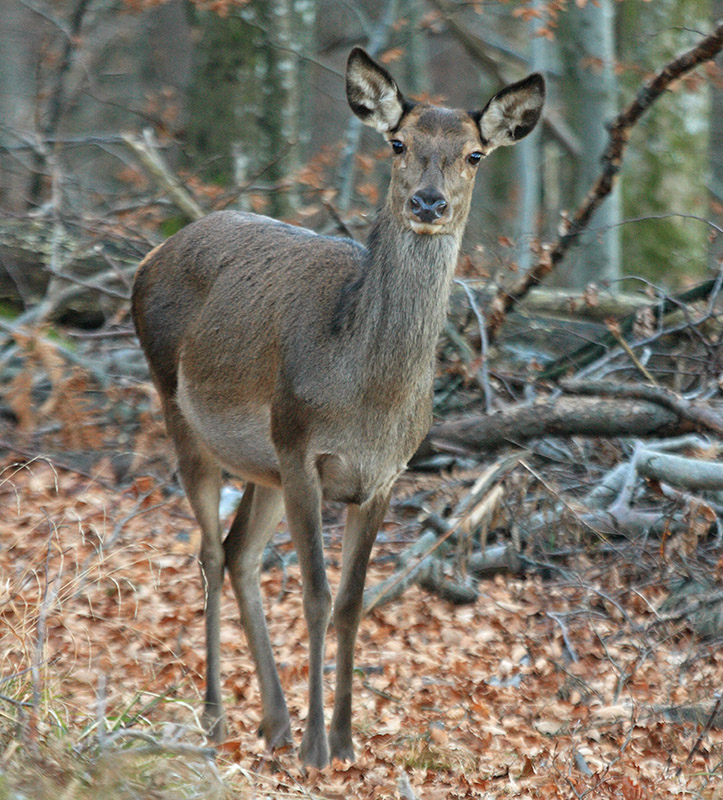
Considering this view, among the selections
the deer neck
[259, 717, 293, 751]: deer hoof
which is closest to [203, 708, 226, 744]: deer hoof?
[259, 717, 293, 751]: deer hoof

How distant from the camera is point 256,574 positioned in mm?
5828

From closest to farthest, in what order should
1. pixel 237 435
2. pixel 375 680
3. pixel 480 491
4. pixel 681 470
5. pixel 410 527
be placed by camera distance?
pixel 237 435
pixel 375 680
pixel 681 470
pixel 480 491
pixel 410 527

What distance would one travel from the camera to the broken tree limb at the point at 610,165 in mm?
6957

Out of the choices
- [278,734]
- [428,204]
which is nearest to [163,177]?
[428,204]

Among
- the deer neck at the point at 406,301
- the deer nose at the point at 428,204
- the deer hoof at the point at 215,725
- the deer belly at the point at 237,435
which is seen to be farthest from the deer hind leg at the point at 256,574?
the deer nose at the point at 428,204

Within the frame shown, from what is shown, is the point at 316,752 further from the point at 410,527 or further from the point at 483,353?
the point at 483,353

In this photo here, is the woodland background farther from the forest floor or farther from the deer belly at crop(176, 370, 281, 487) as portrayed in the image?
the deer belly at crop(176, 370, 281, 487)

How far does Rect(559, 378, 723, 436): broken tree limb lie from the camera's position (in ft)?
20.9

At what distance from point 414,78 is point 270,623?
14.2 metres

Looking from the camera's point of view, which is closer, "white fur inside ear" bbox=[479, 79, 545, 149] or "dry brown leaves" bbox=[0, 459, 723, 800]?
"dry brown leaves" bbox=[0, 459, 723, 800]

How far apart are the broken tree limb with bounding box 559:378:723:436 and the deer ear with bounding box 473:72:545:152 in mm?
2025

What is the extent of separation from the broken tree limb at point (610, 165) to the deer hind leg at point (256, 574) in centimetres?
253

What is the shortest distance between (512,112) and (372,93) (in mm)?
689

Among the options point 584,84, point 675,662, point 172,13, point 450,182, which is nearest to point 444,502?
point 675,662
